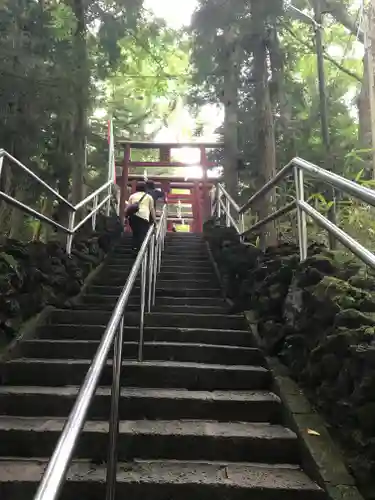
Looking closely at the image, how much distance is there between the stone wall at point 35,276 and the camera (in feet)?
11.8

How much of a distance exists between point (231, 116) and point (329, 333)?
5.37m

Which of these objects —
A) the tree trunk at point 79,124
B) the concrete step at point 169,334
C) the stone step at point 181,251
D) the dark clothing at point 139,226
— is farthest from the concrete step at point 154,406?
the stone step at point 181,251

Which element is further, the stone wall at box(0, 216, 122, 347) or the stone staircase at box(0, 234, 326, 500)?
the stone wall at box(0, 216, 122, 347)

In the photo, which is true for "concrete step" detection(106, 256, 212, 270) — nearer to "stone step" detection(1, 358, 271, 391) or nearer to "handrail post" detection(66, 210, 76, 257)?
"handrail post" detection(66, 210, 76, 257)

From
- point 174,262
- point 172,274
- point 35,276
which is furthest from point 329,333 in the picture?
point 174,262

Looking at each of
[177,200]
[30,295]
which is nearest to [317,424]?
[30,295]

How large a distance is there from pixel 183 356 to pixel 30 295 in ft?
4.42

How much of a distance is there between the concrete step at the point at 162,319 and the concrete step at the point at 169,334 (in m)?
0.29

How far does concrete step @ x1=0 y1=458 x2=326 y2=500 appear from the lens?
7.37ft

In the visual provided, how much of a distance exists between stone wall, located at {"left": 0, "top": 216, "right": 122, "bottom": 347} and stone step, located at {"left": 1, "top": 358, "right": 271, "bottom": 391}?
1.02 ft

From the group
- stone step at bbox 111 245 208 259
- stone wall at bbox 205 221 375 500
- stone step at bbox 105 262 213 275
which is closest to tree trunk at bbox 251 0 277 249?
stone wall at bbox 205 221 375 500

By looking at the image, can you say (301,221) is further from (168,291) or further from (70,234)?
(70,234)

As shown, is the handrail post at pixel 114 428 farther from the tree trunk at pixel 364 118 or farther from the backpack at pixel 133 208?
the tree trunk at pixel 364 118

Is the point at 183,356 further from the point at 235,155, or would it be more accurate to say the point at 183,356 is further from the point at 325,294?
the point at 235,155
